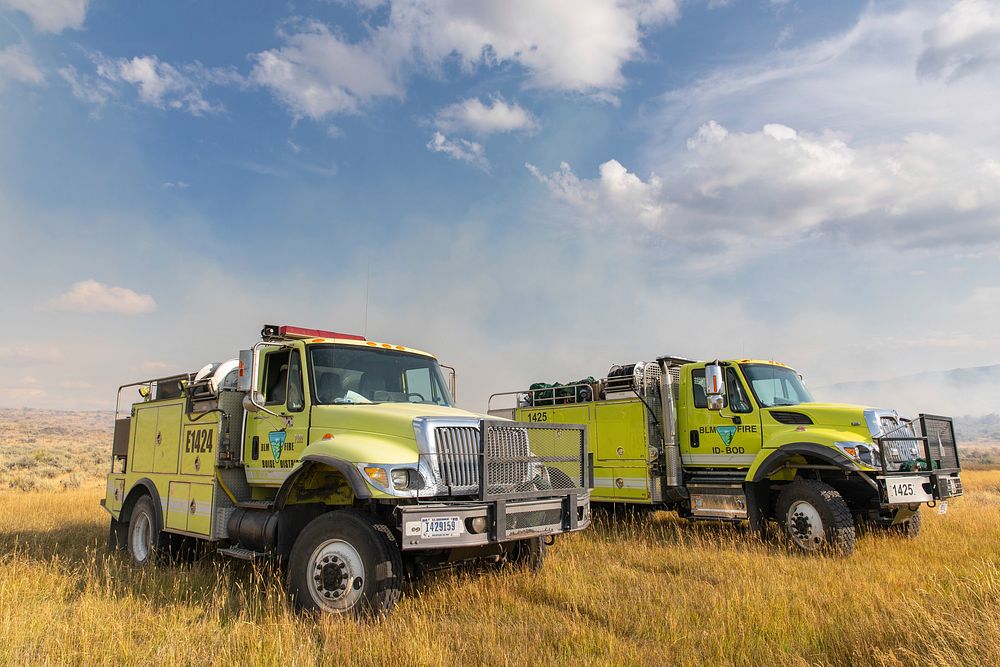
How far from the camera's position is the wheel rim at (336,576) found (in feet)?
19.7

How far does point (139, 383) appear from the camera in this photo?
10195 mm

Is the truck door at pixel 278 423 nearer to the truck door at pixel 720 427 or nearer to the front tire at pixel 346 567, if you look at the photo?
the front tire at pixel 346 567

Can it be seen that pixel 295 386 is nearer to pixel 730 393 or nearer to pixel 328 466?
pixel 328 466

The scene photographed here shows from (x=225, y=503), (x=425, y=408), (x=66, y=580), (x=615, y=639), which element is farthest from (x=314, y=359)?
(x=615, y=639)

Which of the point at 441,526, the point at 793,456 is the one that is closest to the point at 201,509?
the point at 441,526

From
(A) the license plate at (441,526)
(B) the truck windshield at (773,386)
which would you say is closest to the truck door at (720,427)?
(B) the truck windshield at (773,386)

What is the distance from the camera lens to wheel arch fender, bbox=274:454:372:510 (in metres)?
5.89

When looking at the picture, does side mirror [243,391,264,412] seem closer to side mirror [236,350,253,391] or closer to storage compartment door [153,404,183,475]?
side mirror [236,350,253,391]

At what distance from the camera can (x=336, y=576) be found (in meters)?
6.14

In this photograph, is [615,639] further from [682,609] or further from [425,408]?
[425,408]

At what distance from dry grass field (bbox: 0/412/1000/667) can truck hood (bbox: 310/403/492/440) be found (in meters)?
1.67

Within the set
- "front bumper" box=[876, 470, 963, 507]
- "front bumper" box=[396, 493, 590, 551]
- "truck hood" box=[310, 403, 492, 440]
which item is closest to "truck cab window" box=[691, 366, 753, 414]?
"front bumper" box=[876, 470, 963, 507]

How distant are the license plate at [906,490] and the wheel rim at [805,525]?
0.97 metres

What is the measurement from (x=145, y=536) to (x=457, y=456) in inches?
236
